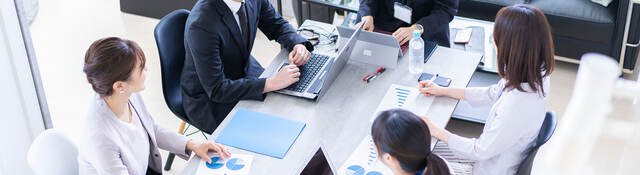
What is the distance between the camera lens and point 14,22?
2398mm

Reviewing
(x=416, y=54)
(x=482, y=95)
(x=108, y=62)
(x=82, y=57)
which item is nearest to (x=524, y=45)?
(x=482, y=95)

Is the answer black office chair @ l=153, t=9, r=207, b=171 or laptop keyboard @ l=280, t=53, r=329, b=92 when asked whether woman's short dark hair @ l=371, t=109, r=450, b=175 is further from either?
black office chair @ l=153, t=9, r=207, b=171

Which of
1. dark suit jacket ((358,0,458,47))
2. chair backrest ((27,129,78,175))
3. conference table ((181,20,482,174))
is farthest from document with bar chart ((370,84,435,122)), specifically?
chair backrest ((27,129,78,175))

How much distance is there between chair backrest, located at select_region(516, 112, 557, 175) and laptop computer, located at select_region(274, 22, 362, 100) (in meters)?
0.72

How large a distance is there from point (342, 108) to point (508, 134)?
1.94ft

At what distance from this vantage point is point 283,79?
7.74 ft

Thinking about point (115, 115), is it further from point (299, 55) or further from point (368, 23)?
point (368, 23)

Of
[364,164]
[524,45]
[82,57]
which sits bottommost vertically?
[82,57]

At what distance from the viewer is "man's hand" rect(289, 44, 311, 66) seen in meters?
2.54

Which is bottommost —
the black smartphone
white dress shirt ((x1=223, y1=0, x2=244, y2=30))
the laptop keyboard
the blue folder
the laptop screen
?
the blue folder

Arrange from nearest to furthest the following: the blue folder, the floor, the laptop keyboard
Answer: the blue folder → the laptop keyboard → the floor

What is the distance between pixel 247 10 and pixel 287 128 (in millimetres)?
647

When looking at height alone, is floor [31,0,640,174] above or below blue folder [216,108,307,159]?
below

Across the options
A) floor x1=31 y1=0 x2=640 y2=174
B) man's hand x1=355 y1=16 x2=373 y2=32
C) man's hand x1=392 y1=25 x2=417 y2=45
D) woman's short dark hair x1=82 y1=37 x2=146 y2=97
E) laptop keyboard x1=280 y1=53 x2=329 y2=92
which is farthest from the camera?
floor x1=31 y1=0 x2=640 y2=174
